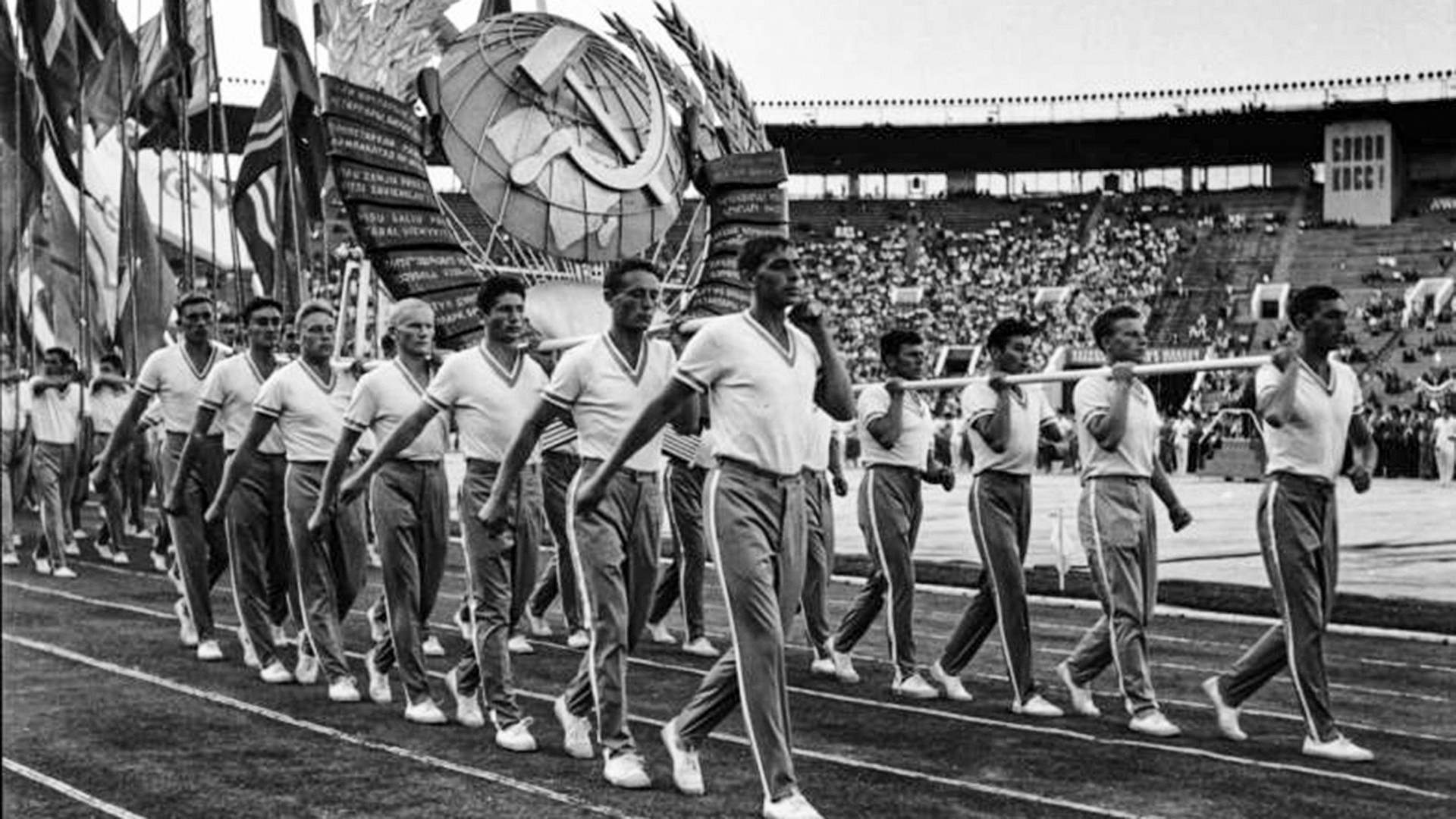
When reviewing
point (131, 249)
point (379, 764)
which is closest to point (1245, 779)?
point (379, 764)

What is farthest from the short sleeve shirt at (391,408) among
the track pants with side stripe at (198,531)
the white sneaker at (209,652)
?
the white sneaker at (209,652)

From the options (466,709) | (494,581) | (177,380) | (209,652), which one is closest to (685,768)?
(494,581)

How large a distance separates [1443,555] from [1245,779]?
11.4 meters

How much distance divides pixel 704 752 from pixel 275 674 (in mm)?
2902

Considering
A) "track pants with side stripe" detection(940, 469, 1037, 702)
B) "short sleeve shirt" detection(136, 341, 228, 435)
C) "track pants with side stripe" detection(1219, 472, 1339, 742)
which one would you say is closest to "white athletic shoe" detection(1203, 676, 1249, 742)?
"track pants with side stripe" detection(1219, 472, 1339, 742)

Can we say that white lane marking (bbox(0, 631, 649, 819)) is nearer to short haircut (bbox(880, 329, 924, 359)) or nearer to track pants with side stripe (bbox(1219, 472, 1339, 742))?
track pants with side stripe (bbox(1219, 472, 1339, 742))

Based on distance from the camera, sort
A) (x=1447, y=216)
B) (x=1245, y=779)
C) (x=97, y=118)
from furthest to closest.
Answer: (x=1447, y=216) < (x=97, y=118) < (x=1245, y=779)

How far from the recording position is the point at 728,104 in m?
16.3

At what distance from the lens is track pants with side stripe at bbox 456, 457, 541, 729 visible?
7.25 meters

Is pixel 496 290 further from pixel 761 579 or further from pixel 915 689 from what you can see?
pixel 915 689

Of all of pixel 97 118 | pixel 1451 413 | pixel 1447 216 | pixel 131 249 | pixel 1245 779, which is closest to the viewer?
pixel 1245 779

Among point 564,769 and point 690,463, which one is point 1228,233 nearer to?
point 690,463

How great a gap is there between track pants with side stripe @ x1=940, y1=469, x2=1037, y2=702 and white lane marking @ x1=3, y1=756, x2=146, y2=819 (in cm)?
400

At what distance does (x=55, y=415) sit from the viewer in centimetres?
1653
